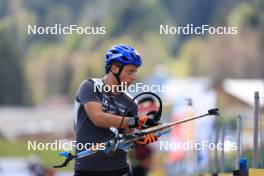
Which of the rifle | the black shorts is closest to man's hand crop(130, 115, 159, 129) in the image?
the rifle

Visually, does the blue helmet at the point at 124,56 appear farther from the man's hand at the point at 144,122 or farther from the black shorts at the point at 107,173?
the black shorts at the point at 107,173

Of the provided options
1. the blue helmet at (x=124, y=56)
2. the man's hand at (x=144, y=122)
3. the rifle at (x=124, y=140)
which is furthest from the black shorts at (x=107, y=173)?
the blue helmet at (x=124, y=56)

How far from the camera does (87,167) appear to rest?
8.49 meters

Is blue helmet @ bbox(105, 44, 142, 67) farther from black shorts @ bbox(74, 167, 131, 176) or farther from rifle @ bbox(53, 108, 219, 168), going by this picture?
black shorts @ bbox(74, 167, 131, 176)

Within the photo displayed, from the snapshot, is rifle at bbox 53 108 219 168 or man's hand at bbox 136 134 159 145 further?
man's hand at bbox 136 134 159 145

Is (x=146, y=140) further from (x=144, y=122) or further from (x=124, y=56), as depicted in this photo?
(x=124, y=56)

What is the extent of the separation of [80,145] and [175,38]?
113 meters

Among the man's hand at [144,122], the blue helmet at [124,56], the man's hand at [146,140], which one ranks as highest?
the blue helmet at [124,56]

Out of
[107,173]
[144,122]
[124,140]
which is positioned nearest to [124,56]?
[144,122]

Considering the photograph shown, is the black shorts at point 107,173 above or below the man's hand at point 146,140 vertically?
below

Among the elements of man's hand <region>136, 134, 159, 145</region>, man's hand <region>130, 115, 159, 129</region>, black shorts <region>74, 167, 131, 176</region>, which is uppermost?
man's hand <region>130, 115, 159, 129</region>

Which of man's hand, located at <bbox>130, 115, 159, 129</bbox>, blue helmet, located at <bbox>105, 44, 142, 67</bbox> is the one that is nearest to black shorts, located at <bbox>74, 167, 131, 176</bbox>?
man's hand, located at <bbox>130, 115, 159, 129</bbox>

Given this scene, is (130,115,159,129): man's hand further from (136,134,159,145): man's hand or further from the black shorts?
the black shorts

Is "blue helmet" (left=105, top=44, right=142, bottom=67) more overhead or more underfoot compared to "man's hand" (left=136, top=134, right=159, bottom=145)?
more overhead
